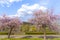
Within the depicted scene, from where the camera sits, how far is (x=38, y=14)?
473cm

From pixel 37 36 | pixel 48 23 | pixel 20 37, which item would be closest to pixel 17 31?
pixel 20 37

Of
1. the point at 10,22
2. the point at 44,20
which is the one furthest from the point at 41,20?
the point at 10,22

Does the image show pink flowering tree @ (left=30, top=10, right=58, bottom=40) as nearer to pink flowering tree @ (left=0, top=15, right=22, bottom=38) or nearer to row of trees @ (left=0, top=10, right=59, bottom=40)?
row of trees @ (left=0, top=10, right=59, bottom=40)

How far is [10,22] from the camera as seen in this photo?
4973 millimetres

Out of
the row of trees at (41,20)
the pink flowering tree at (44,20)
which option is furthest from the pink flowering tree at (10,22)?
the pink flowering tree at (44,20)

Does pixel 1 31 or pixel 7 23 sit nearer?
pixel 1 31

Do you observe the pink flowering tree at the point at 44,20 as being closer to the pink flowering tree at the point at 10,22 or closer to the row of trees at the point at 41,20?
the row of trees at the point at 41,20

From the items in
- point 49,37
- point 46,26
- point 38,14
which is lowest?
point 49,37

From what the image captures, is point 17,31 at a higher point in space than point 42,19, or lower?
lower

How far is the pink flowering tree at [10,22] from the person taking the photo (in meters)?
4.77

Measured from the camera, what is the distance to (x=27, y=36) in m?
4.82

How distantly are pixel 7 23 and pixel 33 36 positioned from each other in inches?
32.6

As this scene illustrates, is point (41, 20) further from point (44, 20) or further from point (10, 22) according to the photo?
point (10, 22)

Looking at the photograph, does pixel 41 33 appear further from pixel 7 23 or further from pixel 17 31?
pixel 7 23
